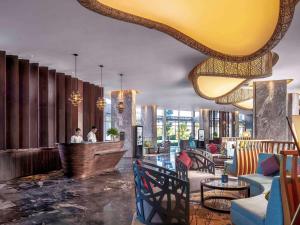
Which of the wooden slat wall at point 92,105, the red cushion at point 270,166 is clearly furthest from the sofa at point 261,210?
the wooden slat wall at point 92,105

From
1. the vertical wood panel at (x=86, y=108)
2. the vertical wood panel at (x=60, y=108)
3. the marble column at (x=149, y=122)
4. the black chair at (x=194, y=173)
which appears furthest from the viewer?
the marble column at (x=149, y=122)

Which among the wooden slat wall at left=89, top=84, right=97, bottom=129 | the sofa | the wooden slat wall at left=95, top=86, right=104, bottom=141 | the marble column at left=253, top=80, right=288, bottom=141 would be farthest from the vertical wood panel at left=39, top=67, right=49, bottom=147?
the marble column at left=253, top=80, right=288, bottom=141

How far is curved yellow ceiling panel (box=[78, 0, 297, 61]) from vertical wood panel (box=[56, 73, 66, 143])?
5.77m

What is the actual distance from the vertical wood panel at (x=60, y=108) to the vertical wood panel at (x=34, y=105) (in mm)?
1134

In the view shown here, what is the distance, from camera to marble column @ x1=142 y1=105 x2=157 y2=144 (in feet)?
68.1

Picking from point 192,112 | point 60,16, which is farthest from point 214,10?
point 192,112

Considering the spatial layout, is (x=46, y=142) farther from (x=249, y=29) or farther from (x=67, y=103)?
(x=249, y=29)

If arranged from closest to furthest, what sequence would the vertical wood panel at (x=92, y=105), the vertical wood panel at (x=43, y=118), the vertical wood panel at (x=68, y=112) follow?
the vertical wood panel at (x=43, y=118) < the vertical wood panel at (x=68, y=112) < the vertical wood panel at (x=92, y=105)

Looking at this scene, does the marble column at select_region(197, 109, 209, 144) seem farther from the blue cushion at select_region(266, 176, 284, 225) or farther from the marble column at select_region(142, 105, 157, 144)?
the blue cushion at select_region(266, 176, 284, 225)

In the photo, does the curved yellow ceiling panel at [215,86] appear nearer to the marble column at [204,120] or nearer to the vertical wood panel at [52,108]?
the vertical wood panel at [52,108]

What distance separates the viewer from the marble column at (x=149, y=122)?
20.8m

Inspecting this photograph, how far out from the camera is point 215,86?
11.0 meters

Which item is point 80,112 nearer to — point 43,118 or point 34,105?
point 43,118

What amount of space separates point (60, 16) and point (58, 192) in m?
3.56
